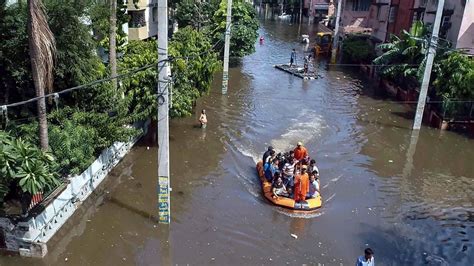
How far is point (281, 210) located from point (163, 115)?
5153 mm

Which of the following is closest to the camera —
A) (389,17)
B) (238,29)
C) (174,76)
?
(174,76)

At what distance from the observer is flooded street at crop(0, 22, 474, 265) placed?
12023 mm

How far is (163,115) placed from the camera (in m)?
11.5

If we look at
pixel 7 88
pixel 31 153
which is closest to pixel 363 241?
pixel 31 153

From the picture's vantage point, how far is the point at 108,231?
12727 millimetres

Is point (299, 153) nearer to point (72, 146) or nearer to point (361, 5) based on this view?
point (72, 146)

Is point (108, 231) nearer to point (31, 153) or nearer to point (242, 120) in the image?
point (31, 153)

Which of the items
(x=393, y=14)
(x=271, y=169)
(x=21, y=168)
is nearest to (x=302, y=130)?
(x=271, y=169)

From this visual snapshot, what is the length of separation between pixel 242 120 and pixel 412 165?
27.9ft

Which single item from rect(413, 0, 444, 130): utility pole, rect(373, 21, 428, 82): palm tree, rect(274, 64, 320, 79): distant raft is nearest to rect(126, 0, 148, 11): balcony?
rect(274, 64, 320, 79): distant raft

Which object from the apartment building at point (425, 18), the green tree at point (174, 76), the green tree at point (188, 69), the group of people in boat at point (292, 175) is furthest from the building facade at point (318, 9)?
the group of people in boat at point (292, 175)

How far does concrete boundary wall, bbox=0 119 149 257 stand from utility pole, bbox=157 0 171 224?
2.72m

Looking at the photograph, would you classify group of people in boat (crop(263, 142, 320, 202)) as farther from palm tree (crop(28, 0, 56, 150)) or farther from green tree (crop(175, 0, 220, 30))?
green tree (crop(175, 0, 220, 30))

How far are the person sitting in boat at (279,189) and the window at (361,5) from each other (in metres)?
34.2
